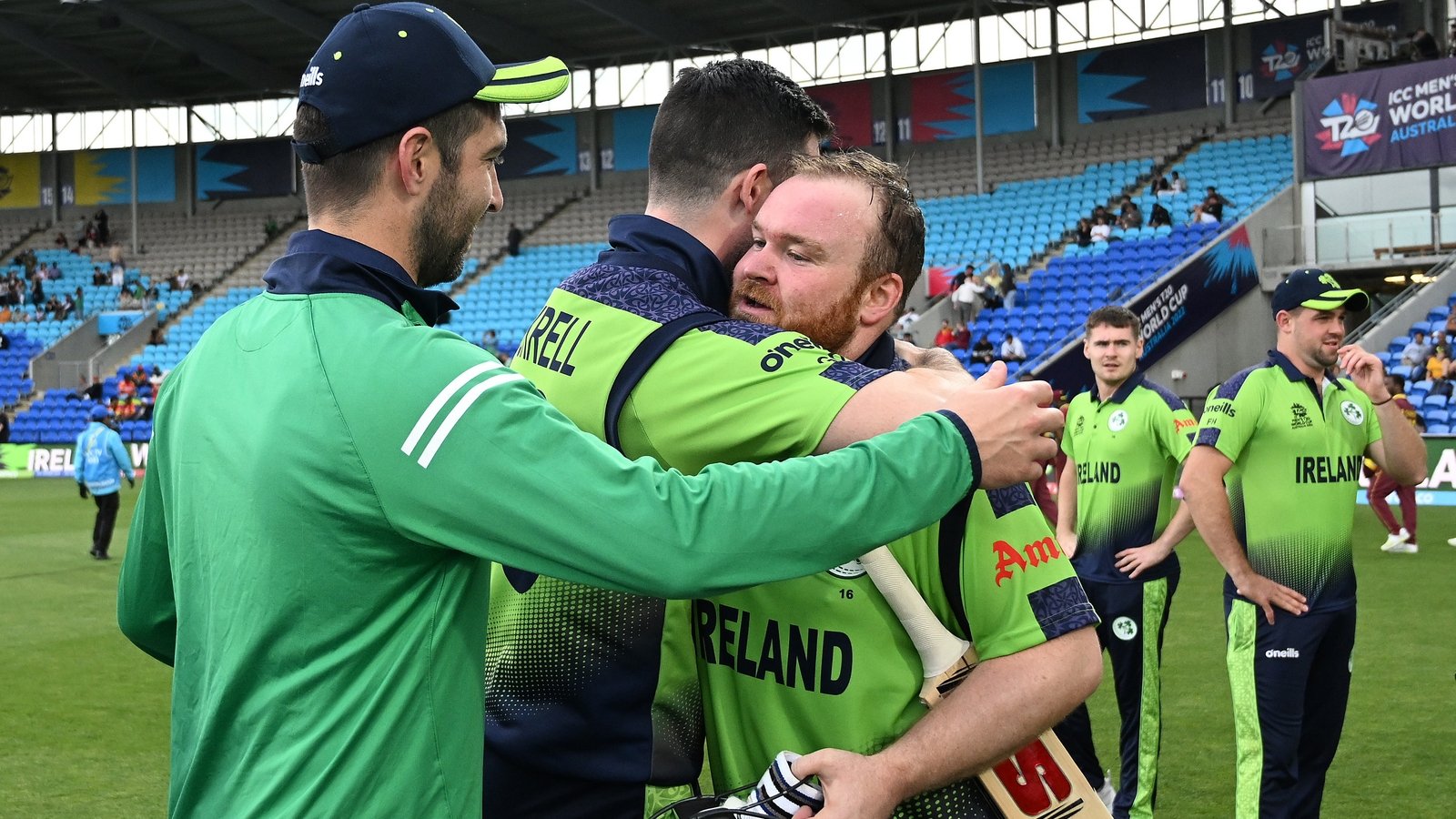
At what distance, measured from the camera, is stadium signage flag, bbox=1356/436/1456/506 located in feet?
58.4

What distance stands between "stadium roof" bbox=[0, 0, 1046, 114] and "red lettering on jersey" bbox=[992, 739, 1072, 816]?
31.2 metres

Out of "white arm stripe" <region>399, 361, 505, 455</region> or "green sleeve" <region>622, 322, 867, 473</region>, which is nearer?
"white arm stripe" <region>399, 361, 505, 455</region>

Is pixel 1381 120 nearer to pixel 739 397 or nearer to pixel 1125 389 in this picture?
pixel 1125 389

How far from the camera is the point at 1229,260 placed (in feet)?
82.8

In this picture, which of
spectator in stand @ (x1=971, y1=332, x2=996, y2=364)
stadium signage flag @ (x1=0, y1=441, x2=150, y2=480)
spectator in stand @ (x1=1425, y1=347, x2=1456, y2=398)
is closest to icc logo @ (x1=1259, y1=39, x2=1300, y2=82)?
spectator in stand @ (x1=971, y1=332, x2=996, y2=364)

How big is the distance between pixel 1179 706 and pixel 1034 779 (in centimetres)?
682

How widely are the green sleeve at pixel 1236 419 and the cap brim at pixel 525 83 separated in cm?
442

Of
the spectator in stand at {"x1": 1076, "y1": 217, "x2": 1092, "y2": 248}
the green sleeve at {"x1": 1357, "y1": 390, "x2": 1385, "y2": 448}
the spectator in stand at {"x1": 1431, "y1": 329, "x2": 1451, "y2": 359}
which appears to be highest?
the spectator in stand at {"x1": 1076, "y1": 217, "x2": 1092, "y2": 248}

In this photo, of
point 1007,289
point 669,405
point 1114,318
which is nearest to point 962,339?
point 1007,289

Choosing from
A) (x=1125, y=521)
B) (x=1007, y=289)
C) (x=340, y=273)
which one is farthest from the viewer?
(x=1007, y=289)

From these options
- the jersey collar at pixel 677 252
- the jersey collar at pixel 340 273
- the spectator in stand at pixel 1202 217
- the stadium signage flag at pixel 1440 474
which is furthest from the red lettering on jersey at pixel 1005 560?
the spectator in stand at pixel 1202 217

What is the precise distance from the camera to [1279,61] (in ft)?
105

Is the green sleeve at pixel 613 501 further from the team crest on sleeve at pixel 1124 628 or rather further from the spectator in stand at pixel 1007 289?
the spectator in stand at pixel 1007 289

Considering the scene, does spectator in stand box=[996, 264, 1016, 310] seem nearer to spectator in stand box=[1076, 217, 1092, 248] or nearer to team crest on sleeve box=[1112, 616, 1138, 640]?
spectator in stand box=[1076, 217, 1092, 248]
